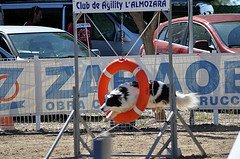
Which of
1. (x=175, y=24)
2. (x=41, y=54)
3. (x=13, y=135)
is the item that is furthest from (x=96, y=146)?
(x=175, y=24)

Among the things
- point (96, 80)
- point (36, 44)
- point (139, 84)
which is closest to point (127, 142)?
point (139, 84)

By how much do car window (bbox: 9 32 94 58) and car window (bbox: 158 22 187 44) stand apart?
182 cm

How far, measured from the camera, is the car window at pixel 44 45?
1433 cm

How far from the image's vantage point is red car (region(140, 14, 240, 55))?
14.1 m

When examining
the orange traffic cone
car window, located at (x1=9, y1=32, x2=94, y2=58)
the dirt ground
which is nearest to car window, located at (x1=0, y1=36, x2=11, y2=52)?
car window, located at (x1=9, y1=32, x2=94, y2=58)

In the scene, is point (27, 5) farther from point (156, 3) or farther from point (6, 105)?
point (156, 3)

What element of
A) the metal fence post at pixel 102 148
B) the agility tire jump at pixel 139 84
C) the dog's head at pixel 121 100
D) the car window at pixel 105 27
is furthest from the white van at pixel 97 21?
the metal fence post at pixel 102 148

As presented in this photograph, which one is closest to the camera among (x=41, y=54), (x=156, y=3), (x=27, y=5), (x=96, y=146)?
(x=96, y=146)

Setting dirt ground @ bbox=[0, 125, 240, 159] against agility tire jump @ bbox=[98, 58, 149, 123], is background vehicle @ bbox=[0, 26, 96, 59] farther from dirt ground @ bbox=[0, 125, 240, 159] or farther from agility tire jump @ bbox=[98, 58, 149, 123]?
agility tire jump @ bbox=[98, 58, 149, 123]

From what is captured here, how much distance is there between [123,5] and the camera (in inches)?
376

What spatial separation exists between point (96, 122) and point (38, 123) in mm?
990

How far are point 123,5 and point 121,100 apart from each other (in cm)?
124

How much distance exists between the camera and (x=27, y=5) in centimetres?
2041

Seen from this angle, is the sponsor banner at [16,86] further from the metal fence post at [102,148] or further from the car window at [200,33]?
the metal fence post at [102,148]
